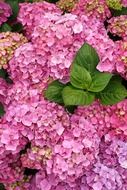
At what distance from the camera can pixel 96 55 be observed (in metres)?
1.16

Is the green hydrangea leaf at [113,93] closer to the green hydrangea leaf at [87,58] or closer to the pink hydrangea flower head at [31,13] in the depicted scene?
the green hydrangea leaf at [87,58]

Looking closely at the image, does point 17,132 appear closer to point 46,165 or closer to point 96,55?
point 46,165

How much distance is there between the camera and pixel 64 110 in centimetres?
113

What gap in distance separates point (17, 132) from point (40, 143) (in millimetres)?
68

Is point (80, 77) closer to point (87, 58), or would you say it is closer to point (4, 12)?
point (87, 58)

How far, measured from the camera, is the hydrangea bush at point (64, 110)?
1.08 meters

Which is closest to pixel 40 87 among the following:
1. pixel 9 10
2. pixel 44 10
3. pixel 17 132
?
pixel 17 132

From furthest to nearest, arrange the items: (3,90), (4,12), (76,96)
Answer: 1. (4,12)
2. (3,90)
3. (76,96)

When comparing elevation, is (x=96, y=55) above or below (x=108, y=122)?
above

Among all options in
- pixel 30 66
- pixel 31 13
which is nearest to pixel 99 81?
pixel 30 66

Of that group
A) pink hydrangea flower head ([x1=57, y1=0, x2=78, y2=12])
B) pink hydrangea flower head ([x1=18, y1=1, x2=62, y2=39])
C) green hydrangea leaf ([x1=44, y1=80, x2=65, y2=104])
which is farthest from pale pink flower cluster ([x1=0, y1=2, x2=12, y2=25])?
green hydrangea leaf ([x1=44, y1=80, x2=65, y2=104])

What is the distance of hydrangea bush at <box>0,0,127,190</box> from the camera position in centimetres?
108

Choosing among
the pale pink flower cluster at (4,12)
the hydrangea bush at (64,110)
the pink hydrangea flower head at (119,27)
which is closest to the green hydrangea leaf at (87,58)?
the hydrangea bush at (64,110)

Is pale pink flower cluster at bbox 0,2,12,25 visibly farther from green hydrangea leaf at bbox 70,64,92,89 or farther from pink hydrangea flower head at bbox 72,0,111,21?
green hydrangea leaf at bbox 70,64,92,89
